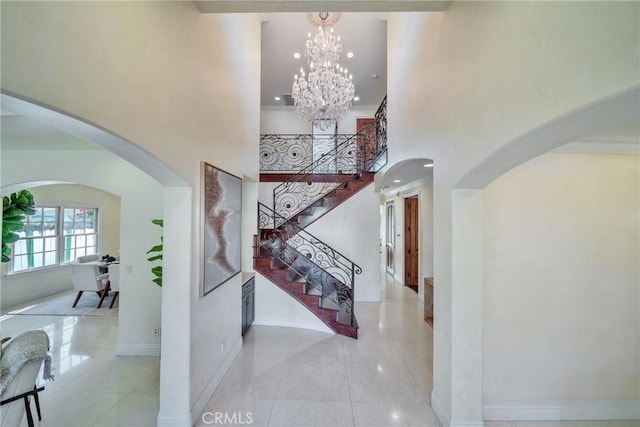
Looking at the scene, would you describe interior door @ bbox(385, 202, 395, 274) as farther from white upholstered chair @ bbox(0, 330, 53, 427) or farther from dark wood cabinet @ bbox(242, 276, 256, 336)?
white upholstered chair @ bbox(0, 330, 53, 427)

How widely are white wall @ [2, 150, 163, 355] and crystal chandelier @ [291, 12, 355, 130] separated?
289 centimetres

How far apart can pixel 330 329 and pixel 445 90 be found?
396 cm

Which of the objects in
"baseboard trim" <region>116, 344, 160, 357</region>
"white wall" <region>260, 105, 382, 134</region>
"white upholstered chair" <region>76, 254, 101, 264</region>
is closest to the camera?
"baseboard trim" <region>116, 344, 160, 357</region>

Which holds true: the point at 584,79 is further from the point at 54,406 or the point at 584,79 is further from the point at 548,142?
the point at 54,406

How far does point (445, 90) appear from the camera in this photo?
2479 millimetres

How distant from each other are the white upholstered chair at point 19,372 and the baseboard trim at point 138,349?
152cm

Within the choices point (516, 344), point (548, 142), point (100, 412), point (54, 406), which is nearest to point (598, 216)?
point (516, 344)

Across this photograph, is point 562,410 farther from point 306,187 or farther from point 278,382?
point 306,187

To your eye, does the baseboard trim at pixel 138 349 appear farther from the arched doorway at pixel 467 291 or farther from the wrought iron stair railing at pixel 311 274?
the arched doorway at pixel 467 291

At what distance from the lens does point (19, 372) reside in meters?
2.08

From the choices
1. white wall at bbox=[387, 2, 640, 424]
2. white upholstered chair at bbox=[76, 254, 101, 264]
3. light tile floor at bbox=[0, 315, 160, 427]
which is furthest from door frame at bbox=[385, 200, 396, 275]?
white upholstered chair at bbox=[76, 254, 101, 264]

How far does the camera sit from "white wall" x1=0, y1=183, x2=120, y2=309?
19.3 ft

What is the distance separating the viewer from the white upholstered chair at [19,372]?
2.01m

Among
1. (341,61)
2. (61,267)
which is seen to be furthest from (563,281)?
(61,267)
